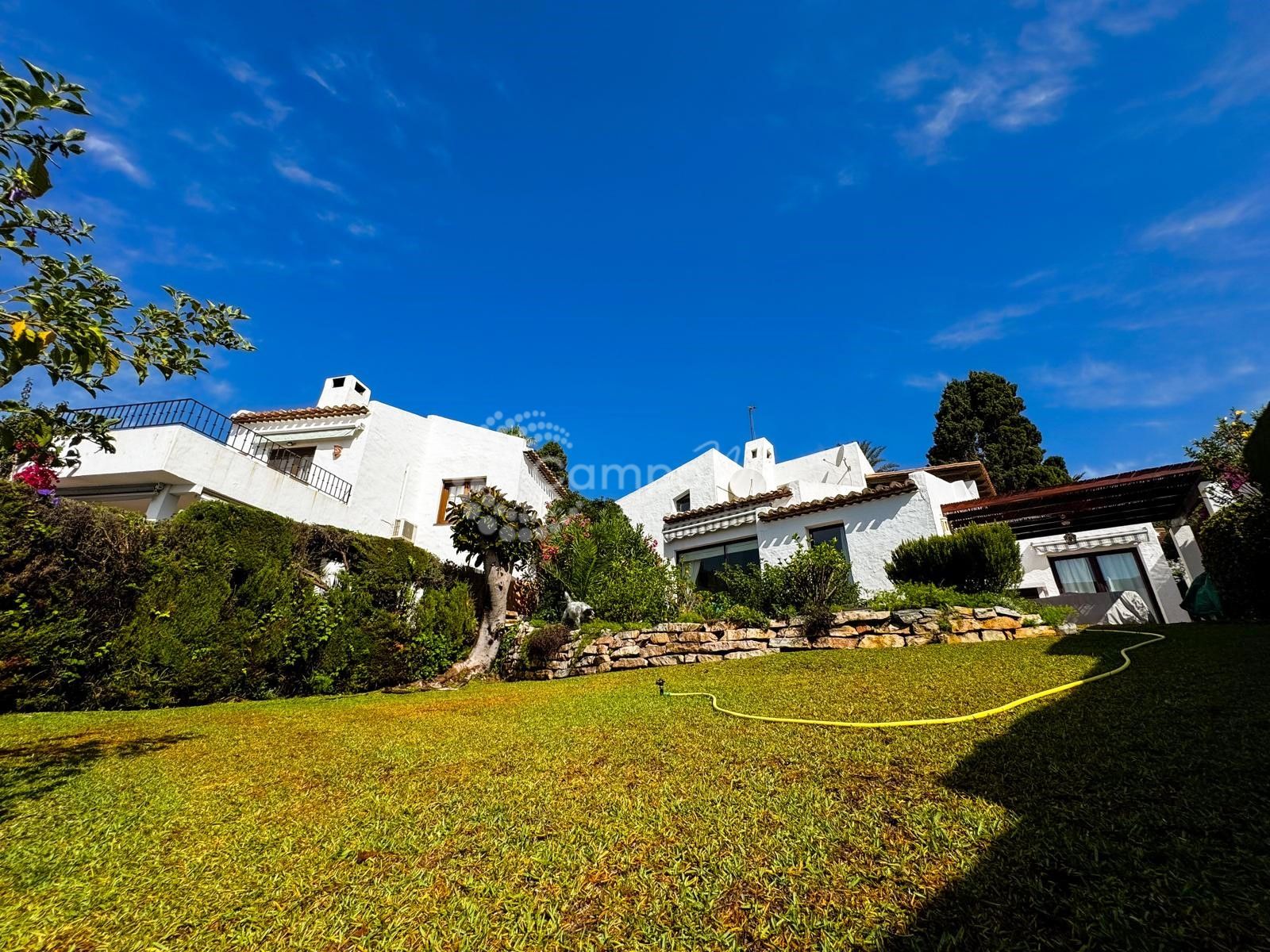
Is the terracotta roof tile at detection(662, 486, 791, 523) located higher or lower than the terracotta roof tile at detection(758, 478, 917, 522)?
higher

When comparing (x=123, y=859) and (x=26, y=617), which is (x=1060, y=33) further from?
(x=26, y=617)

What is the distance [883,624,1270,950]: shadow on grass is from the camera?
1516mm

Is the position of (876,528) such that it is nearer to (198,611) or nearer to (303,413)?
(198,611)

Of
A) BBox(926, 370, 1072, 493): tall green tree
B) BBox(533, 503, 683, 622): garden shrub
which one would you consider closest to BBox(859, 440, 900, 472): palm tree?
BBox(926, 370, 1072, 493): tall green tree

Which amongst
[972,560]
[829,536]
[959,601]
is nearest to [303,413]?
[829,536]

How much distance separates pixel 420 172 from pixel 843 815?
21.8 m

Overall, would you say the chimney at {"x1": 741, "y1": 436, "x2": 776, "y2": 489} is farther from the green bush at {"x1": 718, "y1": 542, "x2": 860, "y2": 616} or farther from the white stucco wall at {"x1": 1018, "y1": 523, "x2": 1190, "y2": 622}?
the green bush at {"x1": 718, "y1": 542, "x2": 860, "y2": 616}

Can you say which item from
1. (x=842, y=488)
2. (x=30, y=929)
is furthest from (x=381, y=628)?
(x=842, y=488)

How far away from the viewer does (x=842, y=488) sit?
18484 millimetres

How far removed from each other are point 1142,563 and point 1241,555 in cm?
1100

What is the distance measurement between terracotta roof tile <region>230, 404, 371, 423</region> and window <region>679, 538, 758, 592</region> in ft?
42.9

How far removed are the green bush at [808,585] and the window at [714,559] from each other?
3.99 m

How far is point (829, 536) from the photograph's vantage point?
1455 centimetres

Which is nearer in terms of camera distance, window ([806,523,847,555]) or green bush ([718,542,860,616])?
green bush ([718,542,860,616])
